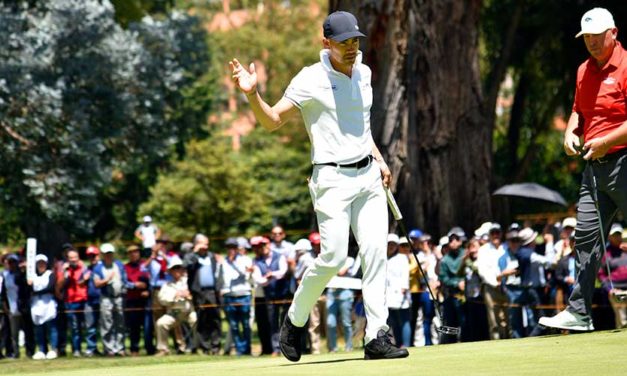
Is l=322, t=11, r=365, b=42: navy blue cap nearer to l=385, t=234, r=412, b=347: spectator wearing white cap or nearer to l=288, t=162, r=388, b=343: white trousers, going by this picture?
l=288, t=162, r=388, b=343: white trousers

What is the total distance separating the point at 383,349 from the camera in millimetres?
9383

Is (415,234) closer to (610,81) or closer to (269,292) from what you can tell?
(269,292)

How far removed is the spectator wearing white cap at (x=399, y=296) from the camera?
19.5 m

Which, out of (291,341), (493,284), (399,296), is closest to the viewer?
(291,341)

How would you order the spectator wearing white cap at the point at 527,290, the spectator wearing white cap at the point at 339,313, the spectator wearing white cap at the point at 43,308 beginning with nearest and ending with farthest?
1. the spectator wearing white cap at the point at 527,290
2. the spectator wearing white cap at the point at 339,313
3. the spectator wearing white cap at the point at 43,308

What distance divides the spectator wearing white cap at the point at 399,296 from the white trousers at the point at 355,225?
9886mm

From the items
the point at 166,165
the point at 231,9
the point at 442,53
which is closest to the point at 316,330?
the point at 442,53

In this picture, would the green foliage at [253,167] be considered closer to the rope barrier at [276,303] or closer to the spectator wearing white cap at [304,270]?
the rope barrier at [276,303]

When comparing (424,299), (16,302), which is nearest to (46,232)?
(16,302)

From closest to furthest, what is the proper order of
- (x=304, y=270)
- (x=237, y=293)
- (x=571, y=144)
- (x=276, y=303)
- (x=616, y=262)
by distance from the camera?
1. (x=571, y=144)
2. (x=616, y=262)
3. (x=304, y=270)
4. (x=276, y=303)
5. (x=237, y=293)

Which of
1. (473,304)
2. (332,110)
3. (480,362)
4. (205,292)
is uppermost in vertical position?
(332,110)

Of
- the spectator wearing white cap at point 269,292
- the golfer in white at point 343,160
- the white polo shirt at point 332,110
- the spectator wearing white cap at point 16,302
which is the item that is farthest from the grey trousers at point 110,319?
the white polo shirt at point 332,110

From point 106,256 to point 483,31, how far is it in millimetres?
17270

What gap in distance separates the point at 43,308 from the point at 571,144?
542 inches
